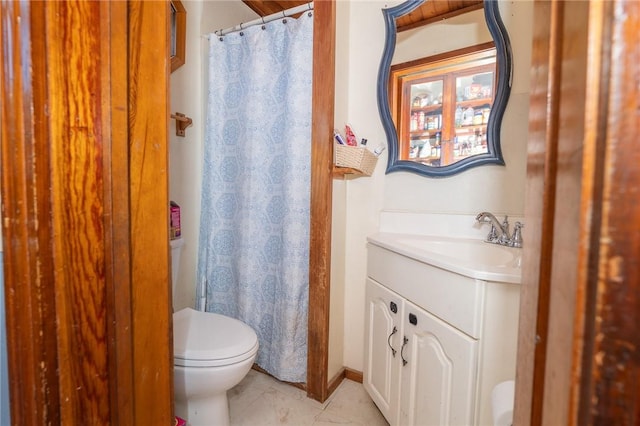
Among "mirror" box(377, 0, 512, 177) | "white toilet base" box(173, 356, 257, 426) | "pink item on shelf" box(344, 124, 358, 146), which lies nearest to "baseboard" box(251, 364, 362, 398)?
"white toilet base" box(173, 356, 257, 426)

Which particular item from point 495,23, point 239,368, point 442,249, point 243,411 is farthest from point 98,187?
point 495,23

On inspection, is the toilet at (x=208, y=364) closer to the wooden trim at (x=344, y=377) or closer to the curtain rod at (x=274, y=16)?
the wooden trim at (x=344, y=377)

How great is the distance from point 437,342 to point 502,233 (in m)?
0.56

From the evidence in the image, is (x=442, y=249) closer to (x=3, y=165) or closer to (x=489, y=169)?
(x=489, y=169)

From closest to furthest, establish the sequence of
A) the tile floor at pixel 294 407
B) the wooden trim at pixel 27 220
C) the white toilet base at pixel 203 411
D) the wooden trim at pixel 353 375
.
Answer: the wooden trim at pixel 27 220 < the white toilet base at pixel 203 411 < the tile floor at pixel 294 407 < the wooden trim at pixel 353 375

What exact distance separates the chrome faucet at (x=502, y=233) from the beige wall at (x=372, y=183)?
8cm

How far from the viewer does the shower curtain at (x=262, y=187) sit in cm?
145

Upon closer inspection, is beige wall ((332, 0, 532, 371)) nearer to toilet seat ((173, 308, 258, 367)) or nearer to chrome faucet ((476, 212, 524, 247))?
chrome faucet ((476, 212, 524, 247))

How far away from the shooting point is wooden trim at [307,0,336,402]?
1.33 m

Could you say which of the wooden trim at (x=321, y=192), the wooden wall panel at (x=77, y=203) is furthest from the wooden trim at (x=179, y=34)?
the wooden wall panel at (x=77, y=203)

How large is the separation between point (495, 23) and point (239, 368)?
5.71 feet

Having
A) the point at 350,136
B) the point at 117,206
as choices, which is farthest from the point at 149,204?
the point at 350,136

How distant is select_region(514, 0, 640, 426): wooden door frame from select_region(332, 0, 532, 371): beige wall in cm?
108

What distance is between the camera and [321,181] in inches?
53.4
